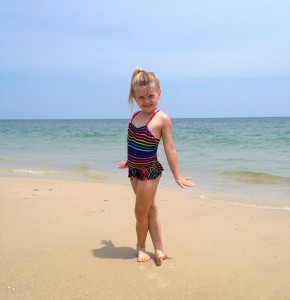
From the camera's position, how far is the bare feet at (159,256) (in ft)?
8.67

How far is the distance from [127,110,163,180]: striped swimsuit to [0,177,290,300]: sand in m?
0.63

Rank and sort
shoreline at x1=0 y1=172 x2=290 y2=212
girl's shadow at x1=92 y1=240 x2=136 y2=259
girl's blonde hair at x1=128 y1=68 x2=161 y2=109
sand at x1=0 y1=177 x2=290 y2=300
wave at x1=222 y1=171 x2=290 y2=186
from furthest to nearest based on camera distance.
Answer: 1. wave at x1=222 y1=171 x2=290 y2=186
2. shoreline at x1=0 y1=172 x2=290 y2=212
3. girl's shadow at x1=92 y1=240 x2=136 y2=259
4. girl's blonde hair at x1=128 y1=68 x2=161 y2=109
5. sand at x1=0 y1=177 x2=290 y2=300

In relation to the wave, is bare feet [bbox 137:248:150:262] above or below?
above

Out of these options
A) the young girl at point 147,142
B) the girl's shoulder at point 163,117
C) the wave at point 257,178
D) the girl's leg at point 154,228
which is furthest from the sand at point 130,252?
the wave at point 257,178

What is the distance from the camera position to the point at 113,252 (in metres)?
2.88

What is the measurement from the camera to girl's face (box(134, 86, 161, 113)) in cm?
265

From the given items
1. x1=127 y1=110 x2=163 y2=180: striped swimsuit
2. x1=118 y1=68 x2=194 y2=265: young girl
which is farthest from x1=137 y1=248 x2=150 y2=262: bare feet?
x1=127 y1=110 x2=163 y2=180: striped swimsuit

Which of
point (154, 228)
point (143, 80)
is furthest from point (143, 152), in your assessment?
point (154, 228)

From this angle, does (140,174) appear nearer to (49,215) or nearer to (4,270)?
(4,270)

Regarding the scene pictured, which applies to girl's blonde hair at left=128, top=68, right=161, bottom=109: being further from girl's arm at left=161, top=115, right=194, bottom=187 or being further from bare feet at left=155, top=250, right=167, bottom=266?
bare feet at left=155, top=250, right=167, bottom=266

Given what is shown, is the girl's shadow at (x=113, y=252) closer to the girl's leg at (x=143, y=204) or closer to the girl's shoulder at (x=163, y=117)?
the girl's leg at (x=143, y=204)

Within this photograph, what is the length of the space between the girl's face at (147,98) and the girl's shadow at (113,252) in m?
1.06

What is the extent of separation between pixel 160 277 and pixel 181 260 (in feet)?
1.03

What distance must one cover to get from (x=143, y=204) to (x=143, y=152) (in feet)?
1.21
